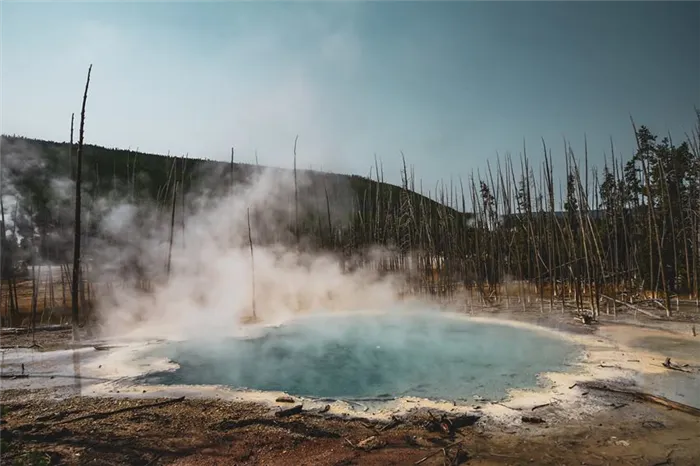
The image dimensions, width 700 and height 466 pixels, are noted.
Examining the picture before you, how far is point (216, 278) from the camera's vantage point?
14.4m

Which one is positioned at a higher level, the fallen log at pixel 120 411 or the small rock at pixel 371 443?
the fallen log at pixel 120 411

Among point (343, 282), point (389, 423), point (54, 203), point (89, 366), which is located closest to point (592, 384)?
point (389, 423)

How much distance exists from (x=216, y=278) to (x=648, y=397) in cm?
1286

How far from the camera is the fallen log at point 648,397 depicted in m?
4.62

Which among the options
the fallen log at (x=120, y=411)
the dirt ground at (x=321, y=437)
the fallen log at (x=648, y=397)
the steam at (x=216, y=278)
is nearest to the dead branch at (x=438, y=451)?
the dirt ground at (x=321, y=437)

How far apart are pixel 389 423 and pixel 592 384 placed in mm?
3367

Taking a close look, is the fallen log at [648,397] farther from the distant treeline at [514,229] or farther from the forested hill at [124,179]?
the forested hill at [124,179]

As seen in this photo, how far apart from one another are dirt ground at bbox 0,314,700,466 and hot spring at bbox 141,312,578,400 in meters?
1.20

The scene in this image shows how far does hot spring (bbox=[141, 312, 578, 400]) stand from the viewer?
6332 mm

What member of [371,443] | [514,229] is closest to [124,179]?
[514,229]

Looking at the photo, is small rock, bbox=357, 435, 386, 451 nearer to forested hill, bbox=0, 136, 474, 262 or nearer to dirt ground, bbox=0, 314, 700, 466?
dirt ground, bbox=0, 314, 700, 466

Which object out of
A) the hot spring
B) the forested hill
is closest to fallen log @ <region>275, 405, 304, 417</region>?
the hot spring

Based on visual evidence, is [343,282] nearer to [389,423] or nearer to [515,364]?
[515,364]

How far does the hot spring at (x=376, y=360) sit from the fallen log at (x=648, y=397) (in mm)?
867
